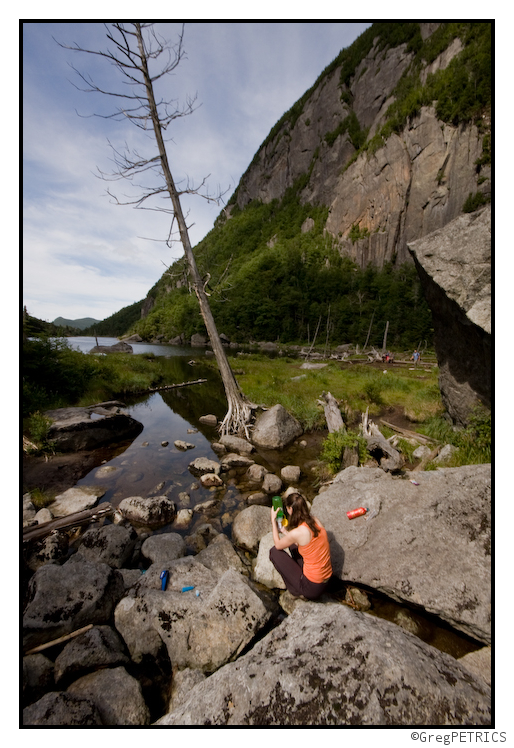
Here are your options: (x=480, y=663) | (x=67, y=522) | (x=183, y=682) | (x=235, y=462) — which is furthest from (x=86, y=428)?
(x=480, y=663)

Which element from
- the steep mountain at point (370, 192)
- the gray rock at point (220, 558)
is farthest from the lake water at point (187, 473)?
the steep mountain at point (370, 192)

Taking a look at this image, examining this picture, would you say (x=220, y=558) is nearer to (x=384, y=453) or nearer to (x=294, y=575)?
(x=294, y=575)

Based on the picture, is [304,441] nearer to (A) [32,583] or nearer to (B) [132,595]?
(B) [132,595]

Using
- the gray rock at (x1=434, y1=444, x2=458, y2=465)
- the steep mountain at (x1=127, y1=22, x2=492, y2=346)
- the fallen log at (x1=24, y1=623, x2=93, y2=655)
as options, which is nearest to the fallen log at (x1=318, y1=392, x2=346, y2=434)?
the gray rock at (x1=434, y1=444, x2=458, y2=465)

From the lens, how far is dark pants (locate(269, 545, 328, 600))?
4398 mm

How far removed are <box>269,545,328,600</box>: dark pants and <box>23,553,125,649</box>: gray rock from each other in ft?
8.45

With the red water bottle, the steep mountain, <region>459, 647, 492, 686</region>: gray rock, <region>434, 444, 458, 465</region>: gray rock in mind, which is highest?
the steep mountain

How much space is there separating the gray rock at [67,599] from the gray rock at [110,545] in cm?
80

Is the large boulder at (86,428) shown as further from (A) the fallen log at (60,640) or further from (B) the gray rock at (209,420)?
(A) the fallen log at (60,640)

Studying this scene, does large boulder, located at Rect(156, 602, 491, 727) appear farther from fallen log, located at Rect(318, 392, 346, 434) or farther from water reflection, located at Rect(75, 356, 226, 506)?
fallen log, located at Rect(318, 392, 346, 434)

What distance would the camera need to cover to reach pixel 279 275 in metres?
105

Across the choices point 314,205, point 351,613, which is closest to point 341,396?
point 351,613

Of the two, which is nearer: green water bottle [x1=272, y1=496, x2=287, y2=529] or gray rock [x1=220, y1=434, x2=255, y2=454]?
green water bottle [x1=272, y1=496, x2=287, y2=529]

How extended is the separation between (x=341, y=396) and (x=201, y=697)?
13602 mm
